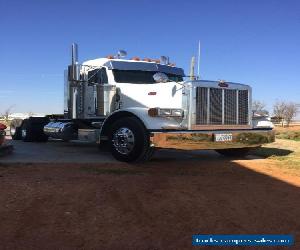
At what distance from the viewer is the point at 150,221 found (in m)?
5.00

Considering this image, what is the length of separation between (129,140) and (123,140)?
0.19 meters

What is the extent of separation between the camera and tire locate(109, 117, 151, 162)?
30.7ft

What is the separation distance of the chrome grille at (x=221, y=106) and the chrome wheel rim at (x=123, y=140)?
4.71ft

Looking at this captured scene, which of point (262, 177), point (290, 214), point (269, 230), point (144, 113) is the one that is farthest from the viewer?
point (144, 113)

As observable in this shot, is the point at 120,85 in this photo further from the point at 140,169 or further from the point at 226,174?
the point at 226,174

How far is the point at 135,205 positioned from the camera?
223 inches

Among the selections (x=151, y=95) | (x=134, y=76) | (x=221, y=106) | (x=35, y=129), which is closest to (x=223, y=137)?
(x=221, y=106)

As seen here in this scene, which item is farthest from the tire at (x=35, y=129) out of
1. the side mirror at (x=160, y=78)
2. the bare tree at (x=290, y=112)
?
the bare tree at (x=290, y=112)

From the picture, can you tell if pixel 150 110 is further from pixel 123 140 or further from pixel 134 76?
pixel 134 76

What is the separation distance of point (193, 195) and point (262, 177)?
2.22 metres

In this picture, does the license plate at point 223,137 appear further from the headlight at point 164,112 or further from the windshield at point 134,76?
the windshield at point 134,76

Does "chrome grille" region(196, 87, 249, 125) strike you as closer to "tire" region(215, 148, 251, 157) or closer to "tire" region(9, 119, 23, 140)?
"tire" region(215, 148, 251, 157)

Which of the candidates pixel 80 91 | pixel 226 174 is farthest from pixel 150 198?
pixel 80 91

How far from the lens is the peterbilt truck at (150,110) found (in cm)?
940
